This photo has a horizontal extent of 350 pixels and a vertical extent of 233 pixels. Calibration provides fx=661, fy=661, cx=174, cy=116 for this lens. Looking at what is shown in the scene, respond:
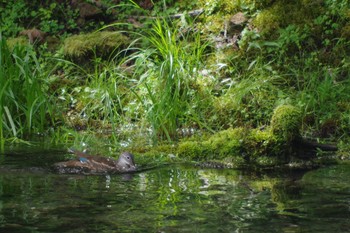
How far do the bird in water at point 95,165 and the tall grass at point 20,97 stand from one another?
2.08 meters

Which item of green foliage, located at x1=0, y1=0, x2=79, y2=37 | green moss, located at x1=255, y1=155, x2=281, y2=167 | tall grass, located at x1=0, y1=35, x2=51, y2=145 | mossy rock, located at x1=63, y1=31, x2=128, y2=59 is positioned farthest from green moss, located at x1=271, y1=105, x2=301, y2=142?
green foliage, located at x1=0, y1=0, x2=79, y2=37

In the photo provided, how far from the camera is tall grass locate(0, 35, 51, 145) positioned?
333 inches

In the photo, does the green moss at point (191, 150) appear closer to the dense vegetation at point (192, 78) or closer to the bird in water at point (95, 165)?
the dense vegetation at point (192, 78)

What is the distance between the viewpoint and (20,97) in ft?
29.0

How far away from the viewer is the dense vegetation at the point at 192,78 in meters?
8.54

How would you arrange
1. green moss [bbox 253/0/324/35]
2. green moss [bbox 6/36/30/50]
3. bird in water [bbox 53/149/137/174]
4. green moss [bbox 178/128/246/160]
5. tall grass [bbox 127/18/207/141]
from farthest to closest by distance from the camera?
green moss [bbox 6/36/30/50], green moss [bbox 253/0/324/35], tall grass [bbox 127/18/207/141], green moss [bbox 178/128/246/160], bird in water [bbox 53/149/137/174]

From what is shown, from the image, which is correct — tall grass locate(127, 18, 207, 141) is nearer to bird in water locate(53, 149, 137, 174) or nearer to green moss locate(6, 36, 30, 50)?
bird in water locate(53, 149, 137, 174)

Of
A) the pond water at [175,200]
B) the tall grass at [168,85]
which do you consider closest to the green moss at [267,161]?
the pond water at [175,200]

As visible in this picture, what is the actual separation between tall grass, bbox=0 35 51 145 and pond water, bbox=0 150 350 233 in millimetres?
1728

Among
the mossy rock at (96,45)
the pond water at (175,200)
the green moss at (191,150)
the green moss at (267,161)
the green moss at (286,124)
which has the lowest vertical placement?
the pond water at (175,200)

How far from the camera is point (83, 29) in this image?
1277cm

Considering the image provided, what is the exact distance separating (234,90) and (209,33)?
204 cm

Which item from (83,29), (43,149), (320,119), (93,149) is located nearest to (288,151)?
(320,119)

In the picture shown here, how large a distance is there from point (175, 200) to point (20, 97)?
4237mm
